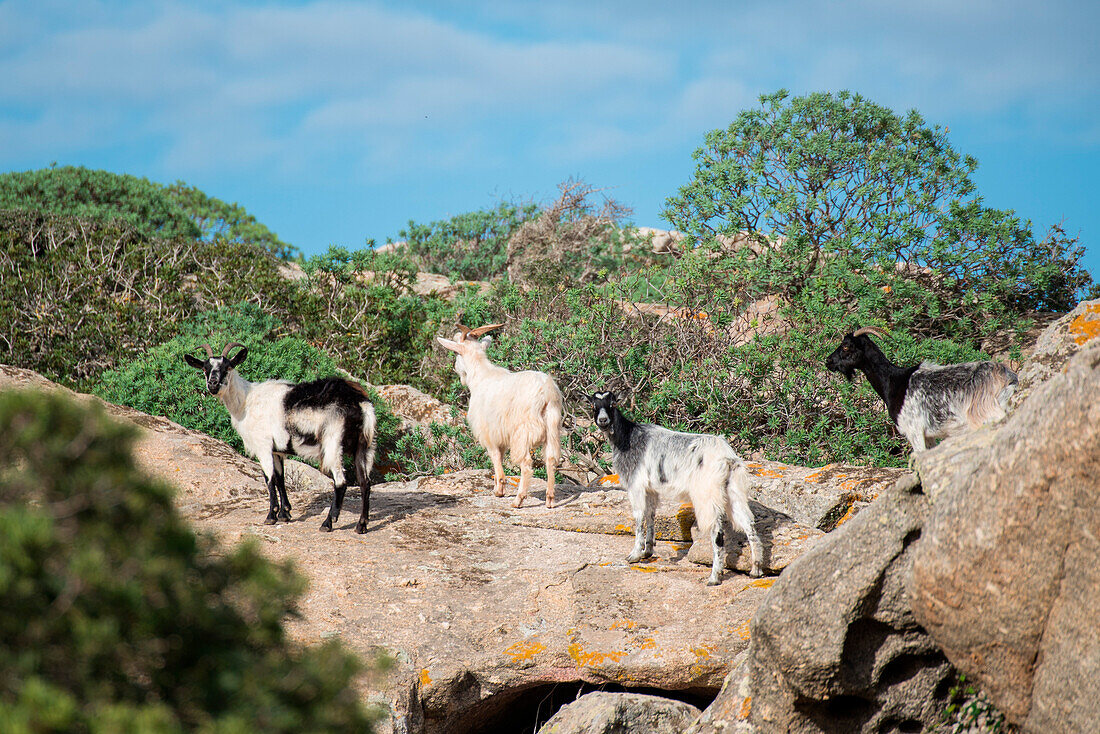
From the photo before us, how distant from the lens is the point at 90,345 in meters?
14.7

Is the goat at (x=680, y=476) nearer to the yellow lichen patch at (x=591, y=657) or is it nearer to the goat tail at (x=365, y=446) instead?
the yellow lichen patch at (x=591, y=657)

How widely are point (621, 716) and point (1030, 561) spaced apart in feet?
8.39

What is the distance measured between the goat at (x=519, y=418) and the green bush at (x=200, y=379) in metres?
2.52

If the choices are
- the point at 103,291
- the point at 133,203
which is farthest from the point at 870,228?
the point at 133,203

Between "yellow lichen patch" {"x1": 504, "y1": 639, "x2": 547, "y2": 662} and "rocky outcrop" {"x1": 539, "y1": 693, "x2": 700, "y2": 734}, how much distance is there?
527 mm

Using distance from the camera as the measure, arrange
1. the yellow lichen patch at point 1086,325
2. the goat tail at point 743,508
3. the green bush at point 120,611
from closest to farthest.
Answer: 1. the green bush at point 120,611
2. the yellow lichen patch at point 1086,325
3. the goat tail at point 743,508

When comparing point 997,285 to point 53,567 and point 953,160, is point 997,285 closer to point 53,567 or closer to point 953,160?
point 953,160

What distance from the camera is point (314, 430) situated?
306 inches

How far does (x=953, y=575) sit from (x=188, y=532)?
2.93 m

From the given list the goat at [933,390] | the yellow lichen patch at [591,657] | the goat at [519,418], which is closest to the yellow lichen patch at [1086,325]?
the goat at [933,390]

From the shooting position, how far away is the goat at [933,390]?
25.7 ft

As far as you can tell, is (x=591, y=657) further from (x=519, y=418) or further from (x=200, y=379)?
(x=200, y=379)

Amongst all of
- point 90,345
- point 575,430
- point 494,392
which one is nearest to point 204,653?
point 494,392

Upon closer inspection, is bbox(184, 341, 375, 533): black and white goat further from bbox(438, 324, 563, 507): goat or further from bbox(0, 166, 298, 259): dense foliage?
bbox(0, 166, 298, 259): dense foliage
